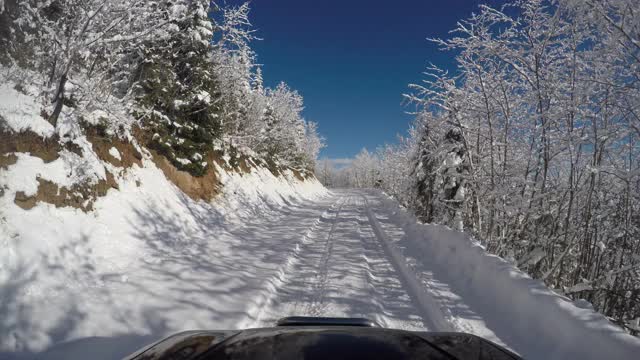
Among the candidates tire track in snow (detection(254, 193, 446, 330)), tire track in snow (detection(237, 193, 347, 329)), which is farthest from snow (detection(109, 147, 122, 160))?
tire track in snow (detection(254, 193, 446, 330))

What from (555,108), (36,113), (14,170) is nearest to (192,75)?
(36,113)

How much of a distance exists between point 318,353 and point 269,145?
102 feet

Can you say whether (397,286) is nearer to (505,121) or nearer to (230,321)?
(230,321)

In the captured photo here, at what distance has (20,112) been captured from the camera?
5367 millimetres

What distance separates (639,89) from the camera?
4.45 meters

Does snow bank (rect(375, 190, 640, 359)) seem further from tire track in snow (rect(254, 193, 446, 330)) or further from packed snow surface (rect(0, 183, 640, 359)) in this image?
tire track in snow (rect(254, 193, 446, 330))

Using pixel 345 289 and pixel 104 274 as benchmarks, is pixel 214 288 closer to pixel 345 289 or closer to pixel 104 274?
pixel 104 274

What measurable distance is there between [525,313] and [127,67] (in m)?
9.43

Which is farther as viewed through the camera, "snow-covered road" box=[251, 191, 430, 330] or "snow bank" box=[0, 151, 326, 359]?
"snow-covered road" box=[251, 191, 430, 330]

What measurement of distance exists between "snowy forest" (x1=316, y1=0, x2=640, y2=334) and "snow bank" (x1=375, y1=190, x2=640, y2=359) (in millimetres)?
565

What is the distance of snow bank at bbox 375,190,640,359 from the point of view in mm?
3368

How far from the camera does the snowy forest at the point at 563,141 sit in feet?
15.5

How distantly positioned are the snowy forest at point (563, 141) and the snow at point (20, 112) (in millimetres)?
7938

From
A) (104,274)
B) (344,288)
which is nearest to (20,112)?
(104,274)
